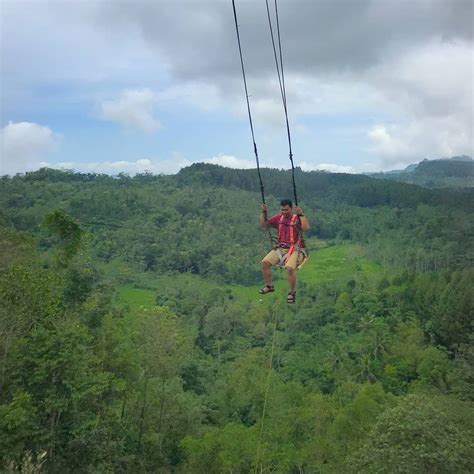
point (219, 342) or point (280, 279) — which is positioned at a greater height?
point (219, 342)

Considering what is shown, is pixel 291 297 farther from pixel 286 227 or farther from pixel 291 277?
pixel 286 227

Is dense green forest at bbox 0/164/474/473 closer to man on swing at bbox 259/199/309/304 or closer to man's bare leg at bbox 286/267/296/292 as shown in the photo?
man's bare leg at bbox 286/267/296/292

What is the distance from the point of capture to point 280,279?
289 feet

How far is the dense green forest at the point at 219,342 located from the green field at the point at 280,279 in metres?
0.59

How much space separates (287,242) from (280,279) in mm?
80088

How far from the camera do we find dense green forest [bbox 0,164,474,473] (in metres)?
13.7

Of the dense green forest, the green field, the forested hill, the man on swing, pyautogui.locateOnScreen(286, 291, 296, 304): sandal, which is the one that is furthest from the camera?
the forested hill

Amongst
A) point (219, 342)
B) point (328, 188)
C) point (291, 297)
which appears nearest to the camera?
point (291, 297)

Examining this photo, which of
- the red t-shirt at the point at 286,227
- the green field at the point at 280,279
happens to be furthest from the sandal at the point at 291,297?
the green field at the point at 280,279

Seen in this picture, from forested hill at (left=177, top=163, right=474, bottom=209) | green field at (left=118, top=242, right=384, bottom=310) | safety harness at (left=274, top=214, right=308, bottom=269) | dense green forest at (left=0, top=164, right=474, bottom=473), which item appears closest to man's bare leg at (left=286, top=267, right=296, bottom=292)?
safety harness at (left=274, top=214, right=308, bottom=269)

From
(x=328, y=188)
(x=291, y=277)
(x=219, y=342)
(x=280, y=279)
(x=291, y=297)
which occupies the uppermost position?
(x=291, y=277)

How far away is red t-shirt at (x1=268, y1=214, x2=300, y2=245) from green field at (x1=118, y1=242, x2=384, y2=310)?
58.2m

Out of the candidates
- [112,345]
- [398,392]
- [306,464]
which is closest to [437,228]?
[398,392]

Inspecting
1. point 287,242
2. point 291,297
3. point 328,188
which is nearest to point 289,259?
point 287,242
